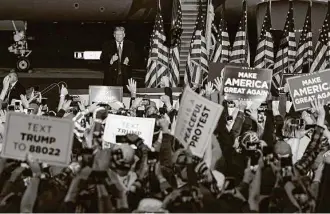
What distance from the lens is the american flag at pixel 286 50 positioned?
18953mm

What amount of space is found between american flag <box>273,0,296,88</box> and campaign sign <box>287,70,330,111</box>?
20.5ft

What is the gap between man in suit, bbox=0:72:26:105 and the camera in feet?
50.2

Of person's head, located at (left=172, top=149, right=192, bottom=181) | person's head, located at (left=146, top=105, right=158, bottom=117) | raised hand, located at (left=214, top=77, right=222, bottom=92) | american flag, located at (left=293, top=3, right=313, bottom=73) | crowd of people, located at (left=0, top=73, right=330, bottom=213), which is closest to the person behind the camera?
crowd of people, located at (left=0, top=73, right=330, bottom=213)

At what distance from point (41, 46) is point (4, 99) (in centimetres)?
1376

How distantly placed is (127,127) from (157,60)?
7159mm

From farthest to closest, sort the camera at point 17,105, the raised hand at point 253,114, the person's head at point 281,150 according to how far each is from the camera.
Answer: the camera at point 17,105 < the raised hand at point 253,114 < the person's head at point 281,150

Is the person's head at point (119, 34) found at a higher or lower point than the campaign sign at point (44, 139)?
higher

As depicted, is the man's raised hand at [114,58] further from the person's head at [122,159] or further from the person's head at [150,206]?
the person's head at [150,206]

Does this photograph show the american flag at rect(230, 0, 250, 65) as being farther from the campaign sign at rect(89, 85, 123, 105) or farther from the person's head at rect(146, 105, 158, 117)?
the person's head at rect(146, 105, 158, 117)

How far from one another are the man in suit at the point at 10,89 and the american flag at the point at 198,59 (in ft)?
12.5

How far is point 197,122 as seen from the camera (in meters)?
10.3

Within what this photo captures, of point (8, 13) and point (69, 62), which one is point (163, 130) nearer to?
point (8, 13)

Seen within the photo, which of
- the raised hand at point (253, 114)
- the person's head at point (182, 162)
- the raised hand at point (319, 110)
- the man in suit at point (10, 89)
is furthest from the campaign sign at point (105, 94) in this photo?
the person's head at point (182, 162)

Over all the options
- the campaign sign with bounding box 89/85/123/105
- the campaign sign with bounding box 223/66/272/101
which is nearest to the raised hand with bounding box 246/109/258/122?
the campaign sign with bounding box 223/66/272/101
